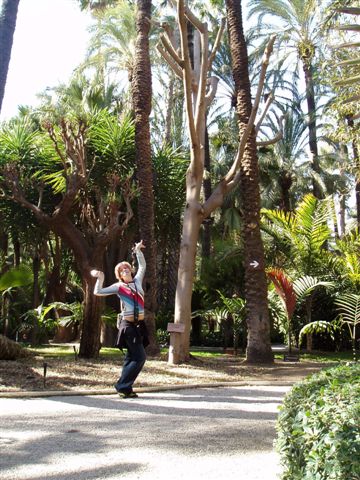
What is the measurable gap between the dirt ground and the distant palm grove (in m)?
0.71

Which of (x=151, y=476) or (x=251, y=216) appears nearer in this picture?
(x=151, y=476)

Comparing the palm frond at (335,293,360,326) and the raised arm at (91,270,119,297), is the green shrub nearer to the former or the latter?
the raised arm at (91,270,119,297)

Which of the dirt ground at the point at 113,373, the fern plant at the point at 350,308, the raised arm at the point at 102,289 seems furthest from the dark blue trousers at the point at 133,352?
the fern plant at the point at 350,308

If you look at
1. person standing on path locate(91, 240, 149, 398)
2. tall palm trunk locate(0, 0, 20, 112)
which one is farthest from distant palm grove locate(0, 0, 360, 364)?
person standing on path locate(91, 240, 149, 398)

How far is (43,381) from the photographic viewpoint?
8172mm

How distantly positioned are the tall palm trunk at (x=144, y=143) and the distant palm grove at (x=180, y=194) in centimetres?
3

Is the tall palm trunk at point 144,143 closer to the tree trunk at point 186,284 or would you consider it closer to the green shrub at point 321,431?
the tree trunk at point 186,284

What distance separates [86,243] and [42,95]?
25985mm

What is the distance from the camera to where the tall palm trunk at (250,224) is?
12.7m

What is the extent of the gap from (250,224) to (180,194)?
565 cm

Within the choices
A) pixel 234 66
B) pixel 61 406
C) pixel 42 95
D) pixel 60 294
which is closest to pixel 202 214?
pixel 234 66

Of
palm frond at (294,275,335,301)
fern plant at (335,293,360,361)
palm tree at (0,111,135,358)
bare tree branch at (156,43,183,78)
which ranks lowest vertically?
fern plant at (335,293,360,361)

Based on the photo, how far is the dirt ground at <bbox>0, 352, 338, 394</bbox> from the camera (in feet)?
26.9

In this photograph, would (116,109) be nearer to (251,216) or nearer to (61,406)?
(251,216)
